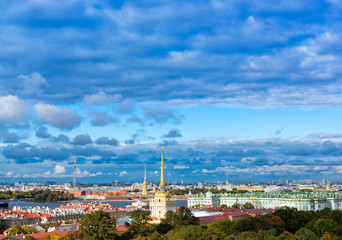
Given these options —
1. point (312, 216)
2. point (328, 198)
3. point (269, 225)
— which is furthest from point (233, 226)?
point (328, 198)

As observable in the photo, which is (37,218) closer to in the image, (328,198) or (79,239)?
(79,239)

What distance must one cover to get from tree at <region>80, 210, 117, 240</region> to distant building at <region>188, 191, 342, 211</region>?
47.0 m

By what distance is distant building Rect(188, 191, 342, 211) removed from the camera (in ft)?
226

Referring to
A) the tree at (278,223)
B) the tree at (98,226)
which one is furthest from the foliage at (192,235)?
the tree at (278,223)

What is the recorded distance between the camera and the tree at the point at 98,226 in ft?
84.5

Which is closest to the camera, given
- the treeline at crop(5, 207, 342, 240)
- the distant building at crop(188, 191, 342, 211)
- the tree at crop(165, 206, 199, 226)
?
the treeline at crop(5, 207, 342, 240)

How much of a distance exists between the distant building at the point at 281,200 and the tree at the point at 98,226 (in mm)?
46977

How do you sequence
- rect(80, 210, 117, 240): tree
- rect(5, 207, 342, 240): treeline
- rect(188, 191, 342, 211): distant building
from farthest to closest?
1. rect(188, 191, 342, 211): distant building
2. rect(5, 207, 342, 240): treeline
3. rect(80, 210, 117, 240): tree

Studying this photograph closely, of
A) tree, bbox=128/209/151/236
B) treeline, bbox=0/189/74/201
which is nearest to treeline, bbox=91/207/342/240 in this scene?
tree, bbox=128/209/151/236

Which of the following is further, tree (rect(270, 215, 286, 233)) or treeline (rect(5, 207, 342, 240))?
tree (rect(270, 215, 286, 233))

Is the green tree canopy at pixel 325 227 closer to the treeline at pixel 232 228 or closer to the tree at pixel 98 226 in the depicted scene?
the treeline at pixel 232 228

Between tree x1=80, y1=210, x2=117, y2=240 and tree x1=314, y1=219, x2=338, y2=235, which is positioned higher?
tree x1=80, y1=210, x2=117, y2=240

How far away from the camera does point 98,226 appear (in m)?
26.3

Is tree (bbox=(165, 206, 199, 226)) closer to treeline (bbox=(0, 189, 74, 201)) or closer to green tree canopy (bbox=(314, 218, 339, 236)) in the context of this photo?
green tree canopy (bbox=(314, 218, 339, 236))
